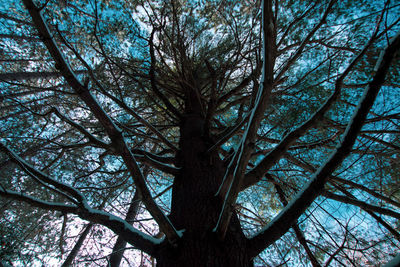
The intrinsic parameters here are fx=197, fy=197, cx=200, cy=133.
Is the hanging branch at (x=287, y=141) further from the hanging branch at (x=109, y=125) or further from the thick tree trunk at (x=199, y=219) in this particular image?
the hanging branch at (x=109, y=125)

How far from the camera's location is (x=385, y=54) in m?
0.67

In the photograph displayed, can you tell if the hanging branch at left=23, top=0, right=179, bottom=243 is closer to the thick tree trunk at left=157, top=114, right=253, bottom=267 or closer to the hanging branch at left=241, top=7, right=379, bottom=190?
the thick tree trunk at left=157, top=114, right=253, bottom=267

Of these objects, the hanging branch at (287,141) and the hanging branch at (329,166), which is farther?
the hanging branch at (287,141)

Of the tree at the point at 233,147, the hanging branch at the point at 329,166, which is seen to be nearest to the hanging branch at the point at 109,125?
the tree at the point at 233,147

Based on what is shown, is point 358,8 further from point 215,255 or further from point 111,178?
point 111,178

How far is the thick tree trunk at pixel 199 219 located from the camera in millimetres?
971

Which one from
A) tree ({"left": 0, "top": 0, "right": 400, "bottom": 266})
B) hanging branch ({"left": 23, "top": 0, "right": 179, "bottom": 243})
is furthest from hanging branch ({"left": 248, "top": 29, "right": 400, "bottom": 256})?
hanging branch ({"left": 23, "top": 0, "right": 179, "bottom": 243})

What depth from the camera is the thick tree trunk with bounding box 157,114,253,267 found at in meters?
0.97

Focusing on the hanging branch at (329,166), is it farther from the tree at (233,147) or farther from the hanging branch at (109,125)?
the hanging branch at (109,125)

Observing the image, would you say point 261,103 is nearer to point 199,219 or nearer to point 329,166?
point 329,166

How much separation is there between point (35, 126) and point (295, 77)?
4152mm

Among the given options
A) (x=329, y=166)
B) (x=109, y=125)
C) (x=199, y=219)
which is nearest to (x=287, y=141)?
(x=329, y=166)

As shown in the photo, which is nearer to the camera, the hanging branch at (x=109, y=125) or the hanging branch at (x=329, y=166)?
the hanging branch at (x=329, y=166)

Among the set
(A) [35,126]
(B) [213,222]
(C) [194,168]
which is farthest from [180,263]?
(A) [35,126]
